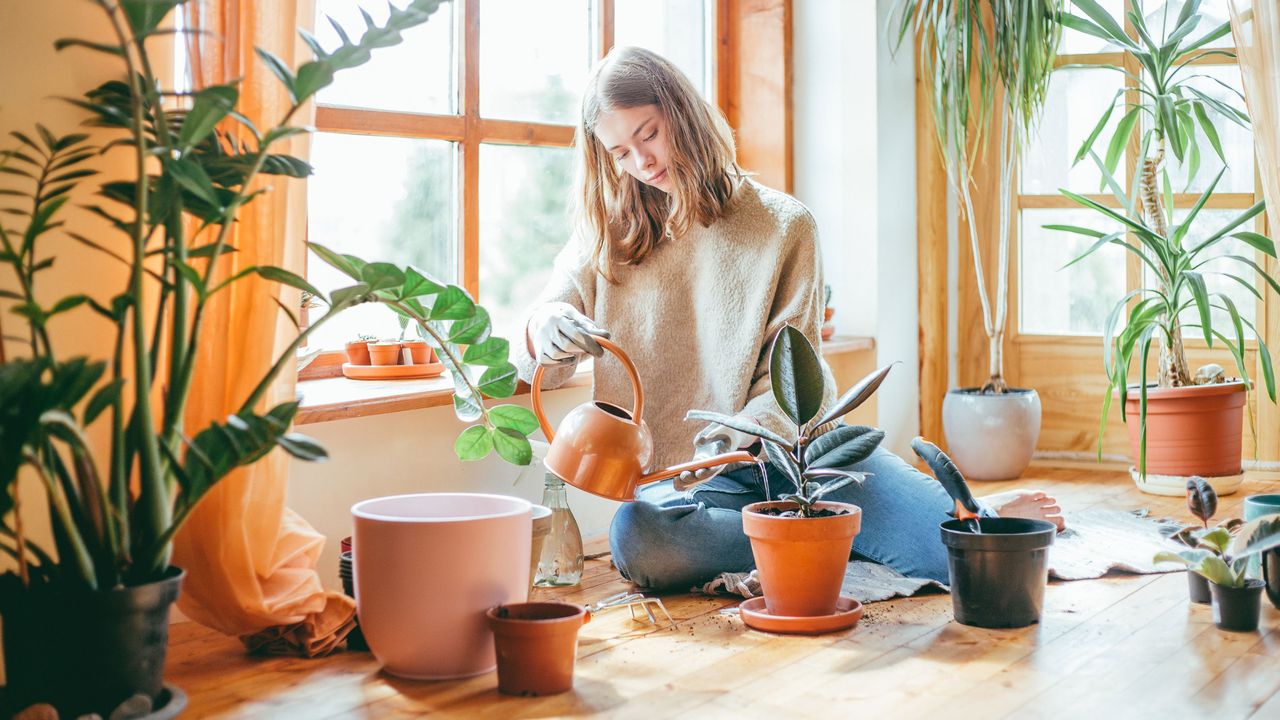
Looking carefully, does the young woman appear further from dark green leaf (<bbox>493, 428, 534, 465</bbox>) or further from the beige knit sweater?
dark green leaf (<bbox>493, 428, 534, 465</bbox>)

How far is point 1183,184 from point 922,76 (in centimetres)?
81

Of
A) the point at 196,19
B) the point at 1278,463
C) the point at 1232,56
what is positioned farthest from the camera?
the point at 1278,463

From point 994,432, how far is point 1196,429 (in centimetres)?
51

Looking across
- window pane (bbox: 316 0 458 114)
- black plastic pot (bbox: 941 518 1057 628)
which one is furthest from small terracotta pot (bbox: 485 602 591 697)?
window pane (bbox: 316 0 458 114)

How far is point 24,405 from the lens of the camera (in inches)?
47.3

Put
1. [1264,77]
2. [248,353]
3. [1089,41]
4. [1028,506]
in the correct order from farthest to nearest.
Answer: [1089,41], [1264,77], [1028,506], [248,353]

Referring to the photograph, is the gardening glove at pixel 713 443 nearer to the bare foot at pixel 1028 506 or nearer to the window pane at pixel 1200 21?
the bare foot at pixel 1028 506

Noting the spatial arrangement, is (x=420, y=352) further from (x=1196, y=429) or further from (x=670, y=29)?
(x=1196, y=429)

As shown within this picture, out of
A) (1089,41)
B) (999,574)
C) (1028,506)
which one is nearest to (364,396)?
(999,574)

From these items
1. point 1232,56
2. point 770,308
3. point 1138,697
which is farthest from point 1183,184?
point 1138,697

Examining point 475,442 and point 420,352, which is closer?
point 475,442

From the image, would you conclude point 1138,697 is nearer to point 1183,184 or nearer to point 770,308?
point 770,308

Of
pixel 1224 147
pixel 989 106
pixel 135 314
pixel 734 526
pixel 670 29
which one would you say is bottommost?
pixel 734 526

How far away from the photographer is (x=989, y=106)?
3.36 metres
